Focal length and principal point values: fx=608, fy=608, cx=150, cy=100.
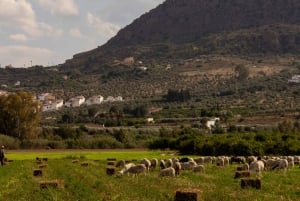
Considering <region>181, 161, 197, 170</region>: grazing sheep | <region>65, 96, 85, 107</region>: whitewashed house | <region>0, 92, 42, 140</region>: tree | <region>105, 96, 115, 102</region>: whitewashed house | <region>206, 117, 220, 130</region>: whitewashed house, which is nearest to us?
<region>181, 161, 197, 170</region>: grazing sheep

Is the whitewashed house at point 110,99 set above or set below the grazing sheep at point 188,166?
above

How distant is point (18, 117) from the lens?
91.2m

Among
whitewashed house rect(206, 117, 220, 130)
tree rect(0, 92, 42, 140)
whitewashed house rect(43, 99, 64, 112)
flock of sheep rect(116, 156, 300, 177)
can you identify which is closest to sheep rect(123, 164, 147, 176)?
flock of sheep rect(116, 156, 300, 177)

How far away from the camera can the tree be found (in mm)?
91188

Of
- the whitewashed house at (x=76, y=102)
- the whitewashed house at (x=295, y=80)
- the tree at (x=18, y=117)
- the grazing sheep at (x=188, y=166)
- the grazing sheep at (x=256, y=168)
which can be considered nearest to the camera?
the grazing sheep at (x=256, y=168)

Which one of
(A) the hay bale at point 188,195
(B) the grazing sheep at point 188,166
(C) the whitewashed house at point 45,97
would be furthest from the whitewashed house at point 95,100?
(A) the hay bale at point 188,195

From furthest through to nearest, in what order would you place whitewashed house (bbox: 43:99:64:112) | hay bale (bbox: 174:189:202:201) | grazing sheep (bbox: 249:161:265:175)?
whitewashed house (bbox: 43:99:64:112) < grazing sheep (bbox: 249:161:265:175) < hay bale (bbox: 174:189:202:201)

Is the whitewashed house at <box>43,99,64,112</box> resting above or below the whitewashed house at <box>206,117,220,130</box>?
above

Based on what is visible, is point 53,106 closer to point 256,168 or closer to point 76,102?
point 76,102

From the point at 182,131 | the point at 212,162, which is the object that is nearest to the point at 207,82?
the point at 182,131

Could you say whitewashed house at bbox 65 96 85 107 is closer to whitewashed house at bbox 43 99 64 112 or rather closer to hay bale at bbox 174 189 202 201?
whitewashed house at bbox 43 99 64 112

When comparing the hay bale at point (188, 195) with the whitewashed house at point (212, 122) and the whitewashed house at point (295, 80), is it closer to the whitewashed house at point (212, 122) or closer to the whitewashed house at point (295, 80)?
the whitewashed house at point (212, 122)

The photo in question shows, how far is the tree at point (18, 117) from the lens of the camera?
91.2m

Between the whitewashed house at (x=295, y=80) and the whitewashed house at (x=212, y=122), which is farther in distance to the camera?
the whitewashed house at (x=295, y=80)
